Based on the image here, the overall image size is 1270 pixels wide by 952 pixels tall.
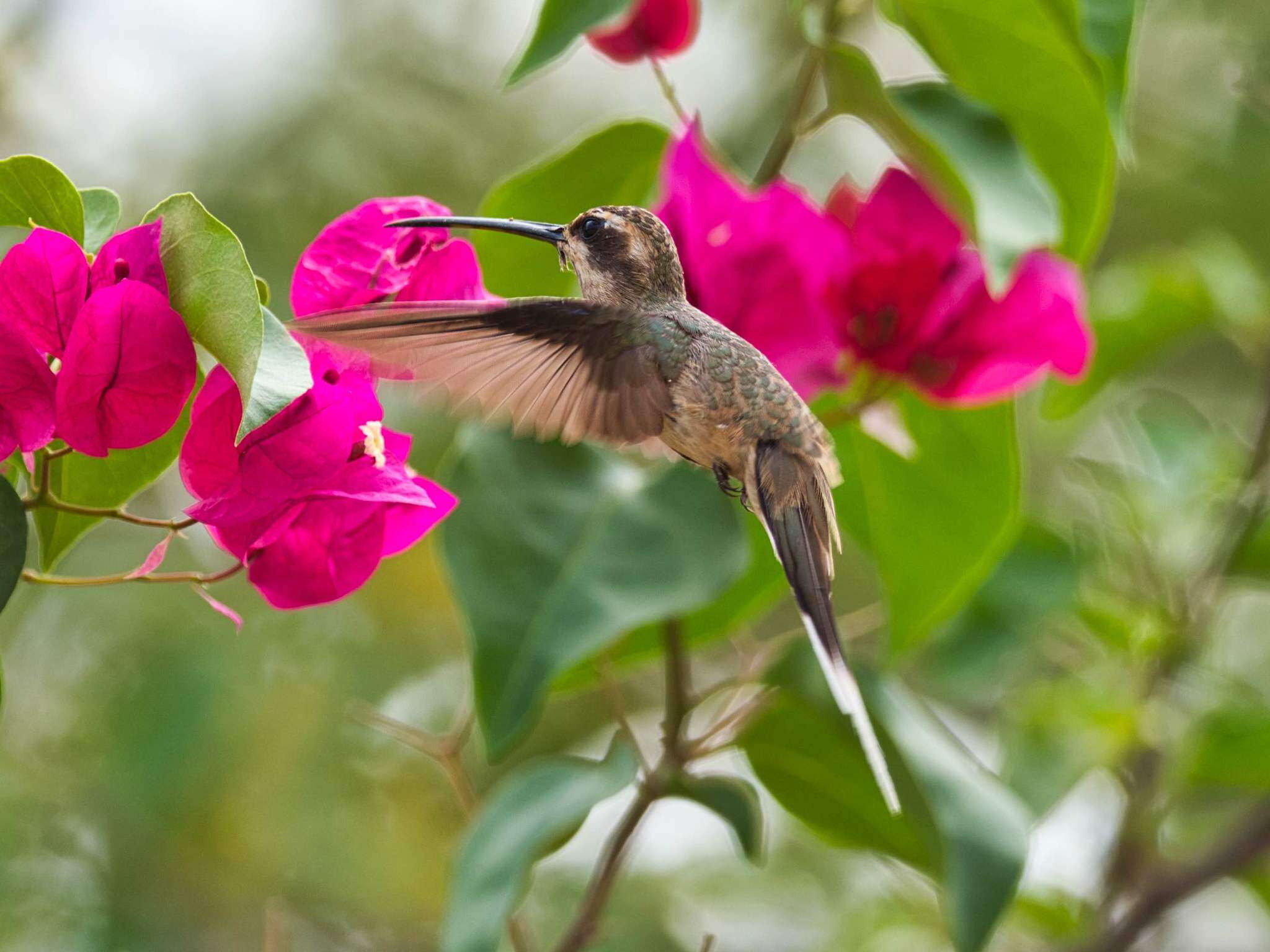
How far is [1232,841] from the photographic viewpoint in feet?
4.40

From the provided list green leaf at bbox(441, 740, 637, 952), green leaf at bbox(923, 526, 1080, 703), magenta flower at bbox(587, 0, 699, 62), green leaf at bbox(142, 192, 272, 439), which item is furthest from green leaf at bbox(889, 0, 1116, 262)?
green leaf at bbox(142, 192, 272, 439)

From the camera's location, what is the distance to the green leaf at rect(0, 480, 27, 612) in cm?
57

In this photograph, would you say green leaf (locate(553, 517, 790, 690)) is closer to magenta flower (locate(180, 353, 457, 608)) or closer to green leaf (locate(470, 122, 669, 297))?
green leaf (locate(470, 122, 669, 297))

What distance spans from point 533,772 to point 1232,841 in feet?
2.36

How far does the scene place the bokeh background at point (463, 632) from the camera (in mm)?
1605

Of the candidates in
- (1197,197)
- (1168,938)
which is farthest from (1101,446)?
(1168,938)

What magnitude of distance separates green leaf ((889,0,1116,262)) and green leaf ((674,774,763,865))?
50 cm

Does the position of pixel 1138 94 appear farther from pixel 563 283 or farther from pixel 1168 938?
pixel 563 283

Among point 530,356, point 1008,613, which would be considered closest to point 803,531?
point 530,356

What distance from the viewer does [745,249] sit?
94 centimetres

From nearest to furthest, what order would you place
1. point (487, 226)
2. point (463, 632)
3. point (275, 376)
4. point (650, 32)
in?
1. point (275, 376)
2. point (487, 226)
3. point (650, 32)
4. point (463, 632)

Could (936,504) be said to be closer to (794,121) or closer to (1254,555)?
(794,121)

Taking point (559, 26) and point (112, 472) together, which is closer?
point (112, 472)

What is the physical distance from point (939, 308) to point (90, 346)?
0.64m
